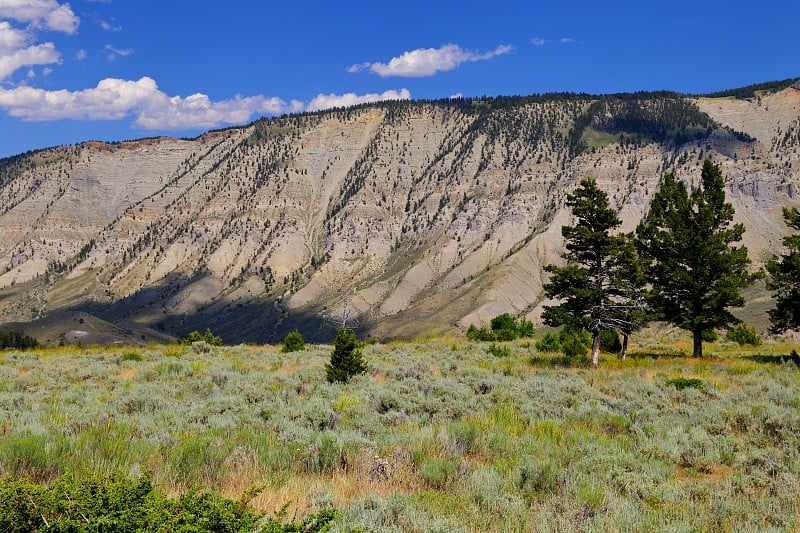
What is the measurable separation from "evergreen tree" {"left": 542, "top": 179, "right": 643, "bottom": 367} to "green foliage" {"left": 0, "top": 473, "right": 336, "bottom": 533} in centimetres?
1878

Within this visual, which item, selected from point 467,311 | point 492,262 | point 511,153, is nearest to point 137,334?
point 467,311

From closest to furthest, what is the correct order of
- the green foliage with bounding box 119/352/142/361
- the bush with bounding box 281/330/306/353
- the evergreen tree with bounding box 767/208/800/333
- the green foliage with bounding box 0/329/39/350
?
the green foliage with bounding box 119/352/142/361 < the evergreen tree with bounding box 767/208/800/333 < the bush with bounding box 281/330/306/353 < the green foliage with bounding box 0/329/39/350

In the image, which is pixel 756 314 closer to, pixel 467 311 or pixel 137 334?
pixel 467 311

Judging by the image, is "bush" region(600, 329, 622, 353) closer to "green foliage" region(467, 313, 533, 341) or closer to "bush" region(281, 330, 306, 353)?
"green foliage" region(467, 313, 533, 341)

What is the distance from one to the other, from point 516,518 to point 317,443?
3.50 metres

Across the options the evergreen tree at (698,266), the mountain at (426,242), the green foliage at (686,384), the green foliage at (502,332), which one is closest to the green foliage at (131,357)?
the green foliage at (686,384)

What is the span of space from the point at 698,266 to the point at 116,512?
1097 inches

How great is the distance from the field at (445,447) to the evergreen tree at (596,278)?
663cm

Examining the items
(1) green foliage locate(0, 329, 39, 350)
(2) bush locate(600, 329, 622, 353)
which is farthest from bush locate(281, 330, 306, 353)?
(1) green foliage locate(0, 329, 39, 350)

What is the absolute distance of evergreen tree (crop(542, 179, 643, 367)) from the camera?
70.2 ft

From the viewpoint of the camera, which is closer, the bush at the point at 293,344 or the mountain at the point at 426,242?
the bush at the point at 293,344

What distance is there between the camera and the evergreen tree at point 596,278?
70.2 ft

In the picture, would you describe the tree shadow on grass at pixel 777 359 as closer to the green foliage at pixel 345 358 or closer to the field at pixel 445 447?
the field at pixel 445 447

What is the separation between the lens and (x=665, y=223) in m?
26.9
